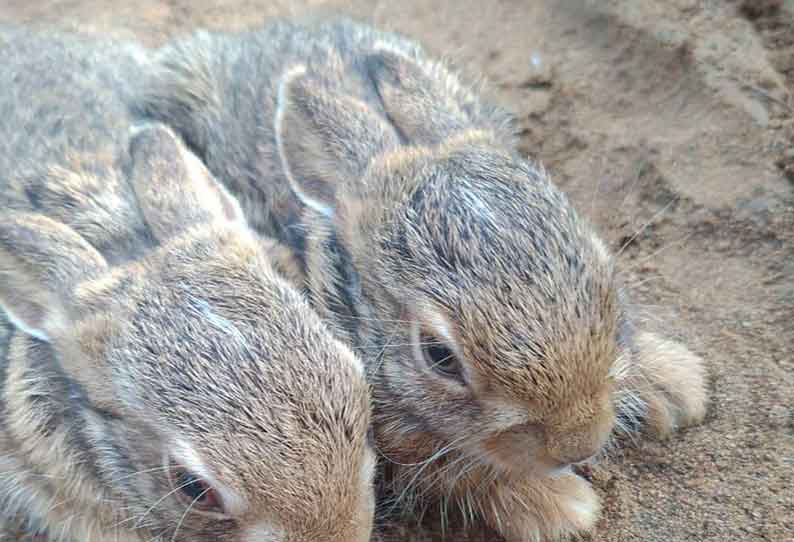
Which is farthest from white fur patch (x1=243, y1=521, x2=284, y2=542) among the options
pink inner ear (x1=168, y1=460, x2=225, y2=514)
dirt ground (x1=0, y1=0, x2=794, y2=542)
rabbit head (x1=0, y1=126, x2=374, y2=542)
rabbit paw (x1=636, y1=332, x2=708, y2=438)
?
rabbit paw (x1=636, y1=332, x2=708, y2=438)

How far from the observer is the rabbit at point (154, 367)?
317cm

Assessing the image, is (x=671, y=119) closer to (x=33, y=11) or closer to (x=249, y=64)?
(x=249, y=64)

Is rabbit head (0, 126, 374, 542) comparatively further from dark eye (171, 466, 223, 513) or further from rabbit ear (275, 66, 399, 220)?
rabbit ear (275, 66, 399, 220)

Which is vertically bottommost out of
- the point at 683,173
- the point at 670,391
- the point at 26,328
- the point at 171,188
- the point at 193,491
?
the point at 670,391

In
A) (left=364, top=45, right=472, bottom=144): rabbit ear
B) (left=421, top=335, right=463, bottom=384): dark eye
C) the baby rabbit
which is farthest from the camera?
(left=364, top=45, right=472, bottom=144): rabbit ear

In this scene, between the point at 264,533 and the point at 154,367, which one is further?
the point at 154,367

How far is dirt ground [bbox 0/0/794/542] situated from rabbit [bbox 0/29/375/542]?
1.48 m

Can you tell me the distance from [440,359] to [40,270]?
170cm

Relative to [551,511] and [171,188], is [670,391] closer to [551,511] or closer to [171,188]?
[551,511]

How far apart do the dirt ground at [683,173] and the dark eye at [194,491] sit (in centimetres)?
165

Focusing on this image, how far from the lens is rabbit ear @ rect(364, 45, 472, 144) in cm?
437

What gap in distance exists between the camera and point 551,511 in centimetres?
409

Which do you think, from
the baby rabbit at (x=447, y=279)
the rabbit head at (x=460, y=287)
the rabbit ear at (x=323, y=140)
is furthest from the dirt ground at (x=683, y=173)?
the rabbit ear at (x=323, y=140)

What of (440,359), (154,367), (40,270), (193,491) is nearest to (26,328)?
(40,270)
